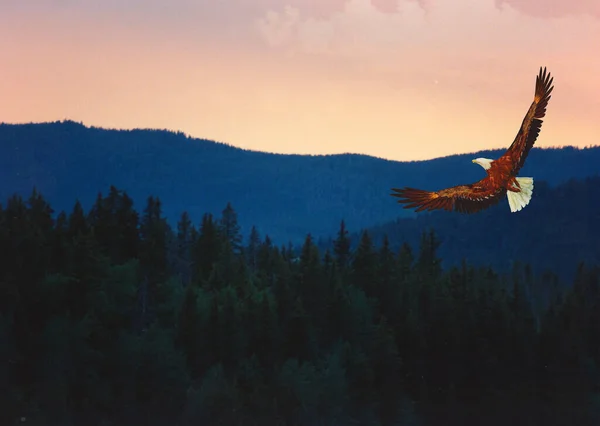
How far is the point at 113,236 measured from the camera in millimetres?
95500

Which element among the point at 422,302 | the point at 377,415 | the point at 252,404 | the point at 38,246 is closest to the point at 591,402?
the point at 422,302

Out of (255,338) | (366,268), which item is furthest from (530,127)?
(366,268)

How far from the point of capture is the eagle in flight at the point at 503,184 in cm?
1116

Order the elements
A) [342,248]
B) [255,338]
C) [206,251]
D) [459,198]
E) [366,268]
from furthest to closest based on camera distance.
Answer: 1. [342,248]
2. [206,251]
3. [366,268]
4. [255,338]
5. [459,198]

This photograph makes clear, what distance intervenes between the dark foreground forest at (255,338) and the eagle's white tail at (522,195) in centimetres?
6959

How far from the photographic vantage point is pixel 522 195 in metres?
11.2

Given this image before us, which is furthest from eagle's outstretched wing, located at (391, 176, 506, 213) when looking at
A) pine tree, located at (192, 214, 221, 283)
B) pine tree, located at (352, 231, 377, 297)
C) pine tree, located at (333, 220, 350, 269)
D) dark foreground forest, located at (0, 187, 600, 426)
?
pine tree, located at (333, 220, 350, 269)

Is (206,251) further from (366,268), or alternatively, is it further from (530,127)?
(530,127)

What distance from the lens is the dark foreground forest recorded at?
3100 inches

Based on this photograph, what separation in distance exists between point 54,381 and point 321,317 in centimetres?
2932

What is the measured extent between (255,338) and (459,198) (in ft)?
249

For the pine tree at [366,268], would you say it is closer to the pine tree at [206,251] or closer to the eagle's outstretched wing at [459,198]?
the pine tree at [206,251]

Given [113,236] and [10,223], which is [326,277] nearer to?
[113,236]

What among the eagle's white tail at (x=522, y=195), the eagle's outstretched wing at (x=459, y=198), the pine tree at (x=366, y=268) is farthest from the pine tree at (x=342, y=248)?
the eagle's white tail at (x=522, y=195)
